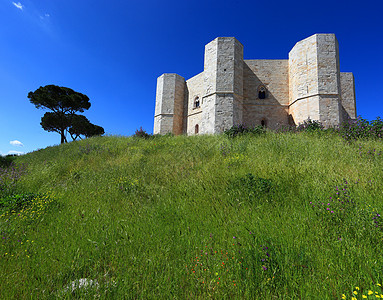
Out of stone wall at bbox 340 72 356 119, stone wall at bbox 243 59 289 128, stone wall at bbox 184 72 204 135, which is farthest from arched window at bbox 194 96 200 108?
stone wall at bbox 340 72 356 119

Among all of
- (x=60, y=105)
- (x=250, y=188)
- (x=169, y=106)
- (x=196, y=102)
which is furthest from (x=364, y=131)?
(x=60, y=105)

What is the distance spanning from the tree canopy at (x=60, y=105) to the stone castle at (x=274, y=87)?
1517 cm

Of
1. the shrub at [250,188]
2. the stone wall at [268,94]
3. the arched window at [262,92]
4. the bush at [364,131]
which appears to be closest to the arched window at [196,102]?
the stone wall at [268,94]

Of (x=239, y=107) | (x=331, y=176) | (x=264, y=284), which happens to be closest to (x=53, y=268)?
(x=264, y=284)

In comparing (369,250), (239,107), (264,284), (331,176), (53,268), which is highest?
(239,107)

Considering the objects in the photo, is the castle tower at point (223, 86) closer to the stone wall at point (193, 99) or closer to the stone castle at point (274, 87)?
the stone castle at point (274, 87)

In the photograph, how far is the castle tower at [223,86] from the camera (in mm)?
13258

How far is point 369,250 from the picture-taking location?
4.95 ft

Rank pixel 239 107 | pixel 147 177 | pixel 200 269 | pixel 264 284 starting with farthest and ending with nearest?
pixel 239 107 → pixel 147 177 → pixel 200 269 → pixel 264 284

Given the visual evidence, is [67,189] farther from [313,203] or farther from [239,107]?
[239,107]

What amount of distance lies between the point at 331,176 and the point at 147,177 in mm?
4069

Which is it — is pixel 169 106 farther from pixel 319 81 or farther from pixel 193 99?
pixel 319 81

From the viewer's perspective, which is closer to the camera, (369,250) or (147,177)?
(369,250)

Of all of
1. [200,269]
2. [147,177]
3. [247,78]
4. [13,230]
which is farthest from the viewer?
[247,78]
